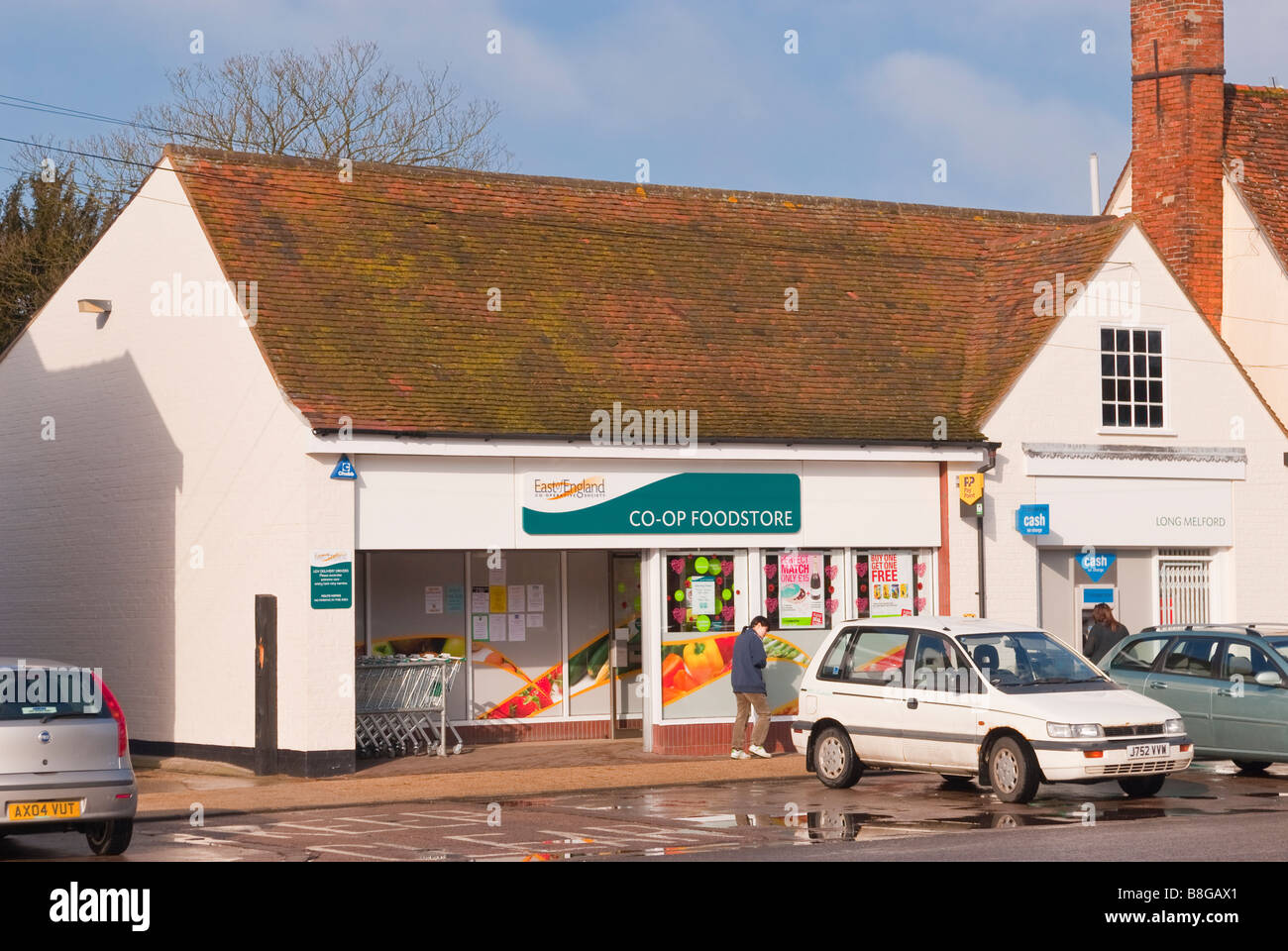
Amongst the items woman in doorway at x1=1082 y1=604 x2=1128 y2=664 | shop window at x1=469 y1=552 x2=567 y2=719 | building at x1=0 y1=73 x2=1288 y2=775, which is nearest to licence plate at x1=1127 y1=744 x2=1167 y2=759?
woman in doorway at x1=1082 y1=604 x2=1128 y2=664

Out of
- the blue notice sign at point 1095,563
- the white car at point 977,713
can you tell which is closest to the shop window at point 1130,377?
the blue notice sign at point 1095,563

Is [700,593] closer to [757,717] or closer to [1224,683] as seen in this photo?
[757,717]

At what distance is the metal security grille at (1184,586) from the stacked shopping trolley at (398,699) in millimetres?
10608

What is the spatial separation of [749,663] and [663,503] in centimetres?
240

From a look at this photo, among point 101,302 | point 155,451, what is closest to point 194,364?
point 155,451

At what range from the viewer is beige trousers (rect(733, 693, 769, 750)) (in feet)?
69.4

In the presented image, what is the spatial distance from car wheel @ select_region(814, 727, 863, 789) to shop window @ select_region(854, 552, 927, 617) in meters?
5.10

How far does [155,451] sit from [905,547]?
409 inches

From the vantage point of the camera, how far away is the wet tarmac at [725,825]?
42.8 ft

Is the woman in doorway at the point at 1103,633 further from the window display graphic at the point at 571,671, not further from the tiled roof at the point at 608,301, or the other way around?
the window display graphic at the point at 571,671

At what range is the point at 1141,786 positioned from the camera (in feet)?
54.7

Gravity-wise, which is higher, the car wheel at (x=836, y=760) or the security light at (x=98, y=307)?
the security light at (x=98, y=307)

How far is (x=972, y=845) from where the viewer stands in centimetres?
A: 1276
